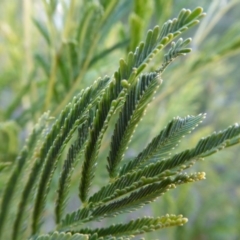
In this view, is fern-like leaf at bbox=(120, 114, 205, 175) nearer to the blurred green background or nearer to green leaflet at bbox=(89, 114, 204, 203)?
green leaflet at bbox=(89, 114, 204, 203)

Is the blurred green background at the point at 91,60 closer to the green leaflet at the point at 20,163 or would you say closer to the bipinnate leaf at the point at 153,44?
the green leaflet at the point at 20,163

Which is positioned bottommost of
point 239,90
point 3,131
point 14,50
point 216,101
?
point 3,131

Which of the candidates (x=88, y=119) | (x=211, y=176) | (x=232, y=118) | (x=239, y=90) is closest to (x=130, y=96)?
(x=88, y=119)

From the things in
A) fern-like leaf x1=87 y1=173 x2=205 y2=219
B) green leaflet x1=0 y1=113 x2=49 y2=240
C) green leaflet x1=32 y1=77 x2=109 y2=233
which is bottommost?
fern-like leaf x1=87 y1=173 x2=205 y2=219

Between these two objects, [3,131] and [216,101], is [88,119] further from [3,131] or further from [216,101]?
[216,101]

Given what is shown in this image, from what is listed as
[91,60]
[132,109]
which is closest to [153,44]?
[132,109]

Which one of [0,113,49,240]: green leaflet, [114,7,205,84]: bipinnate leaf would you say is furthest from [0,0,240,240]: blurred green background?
[114,7,205,84]: bipinnate leaf

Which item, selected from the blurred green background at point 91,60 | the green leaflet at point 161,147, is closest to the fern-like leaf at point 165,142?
the green leaflet at point 161,147

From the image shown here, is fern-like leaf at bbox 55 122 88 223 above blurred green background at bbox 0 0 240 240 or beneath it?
beneath
